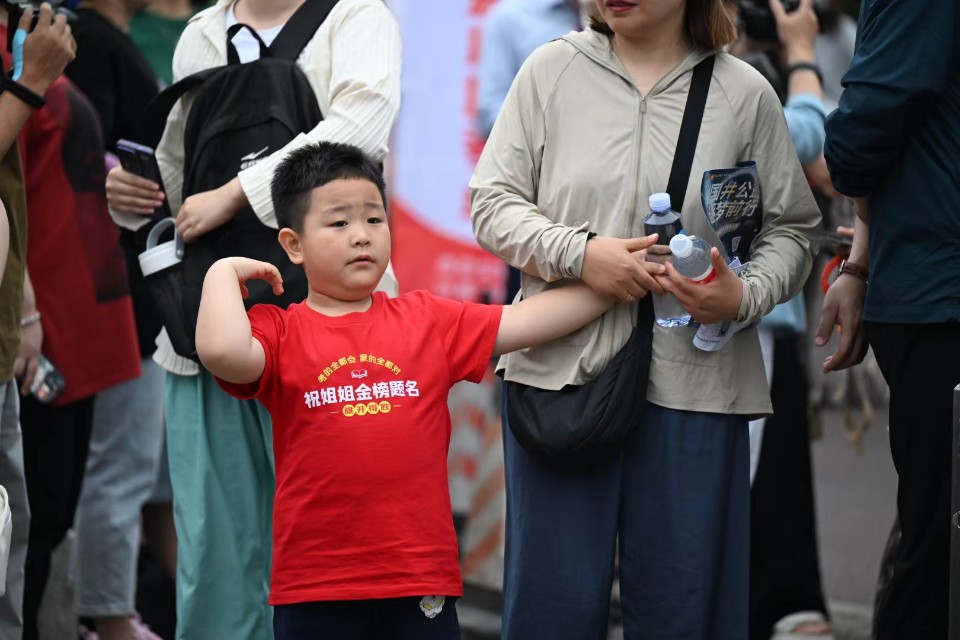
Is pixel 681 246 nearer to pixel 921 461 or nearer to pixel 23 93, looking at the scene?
pixel 921 461

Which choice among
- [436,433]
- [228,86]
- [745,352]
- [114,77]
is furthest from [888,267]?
[114,77]

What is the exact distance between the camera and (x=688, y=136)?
333cm

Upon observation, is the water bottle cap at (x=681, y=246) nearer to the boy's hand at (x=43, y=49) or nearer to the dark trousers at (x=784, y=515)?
the boy's hand at (x=43, y=49)

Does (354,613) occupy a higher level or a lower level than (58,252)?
lower

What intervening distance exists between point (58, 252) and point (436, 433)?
1.93m

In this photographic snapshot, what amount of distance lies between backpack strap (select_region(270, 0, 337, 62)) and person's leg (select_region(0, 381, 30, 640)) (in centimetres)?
108

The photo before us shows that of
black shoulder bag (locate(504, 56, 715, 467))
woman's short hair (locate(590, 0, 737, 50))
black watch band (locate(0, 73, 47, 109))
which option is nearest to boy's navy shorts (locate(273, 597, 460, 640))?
black shoulder bag (locate(504, 56, 715, 467))

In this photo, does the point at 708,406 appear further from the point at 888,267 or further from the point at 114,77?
the point at 114,77

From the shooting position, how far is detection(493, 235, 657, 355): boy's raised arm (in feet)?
10.9

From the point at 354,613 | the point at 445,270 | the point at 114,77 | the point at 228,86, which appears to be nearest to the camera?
the point at 354,613

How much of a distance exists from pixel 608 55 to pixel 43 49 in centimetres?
146

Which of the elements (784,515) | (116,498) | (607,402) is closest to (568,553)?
(607,402)

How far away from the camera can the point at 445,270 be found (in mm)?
6297

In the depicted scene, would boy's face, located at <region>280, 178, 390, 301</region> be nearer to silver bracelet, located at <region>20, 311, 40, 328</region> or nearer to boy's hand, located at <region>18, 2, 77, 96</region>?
boy's hand, located at <region>18, 2, 77, 96</region>
